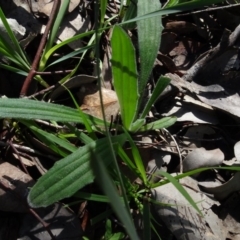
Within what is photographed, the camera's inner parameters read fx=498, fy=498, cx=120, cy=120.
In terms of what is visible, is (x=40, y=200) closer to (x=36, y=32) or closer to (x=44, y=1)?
(x=36, y=32)

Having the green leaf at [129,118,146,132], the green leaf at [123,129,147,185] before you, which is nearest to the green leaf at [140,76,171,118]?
the green leaf at [129,118,146,132]

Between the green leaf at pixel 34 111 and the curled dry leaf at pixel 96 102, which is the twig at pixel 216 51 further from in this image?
the green leaf at pixel 34 111

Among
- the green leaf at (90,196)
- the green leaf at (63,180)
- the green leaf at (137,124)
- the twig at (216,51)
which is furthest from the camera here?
the twig at (216,51)

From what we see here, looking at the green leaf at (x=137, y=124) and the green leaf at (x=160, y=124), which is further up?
the green leaf at (x=137, y=124)

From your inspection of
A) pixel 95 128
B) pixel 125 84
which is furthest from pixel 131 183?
pixel 125 84

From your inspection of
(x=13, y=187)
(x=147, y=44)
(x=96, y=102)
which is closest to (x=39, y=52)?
(x=96, y=102)

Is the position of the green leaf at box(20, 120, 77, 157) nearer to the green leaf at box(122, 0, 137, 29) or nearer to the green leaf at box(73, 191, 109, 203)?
the green leaf at box(73, 191, 109, 203)

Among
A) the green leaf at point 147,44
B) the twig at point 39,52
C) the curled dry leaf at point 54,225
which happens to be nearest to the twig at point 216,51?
the green leaf at point 147,44
